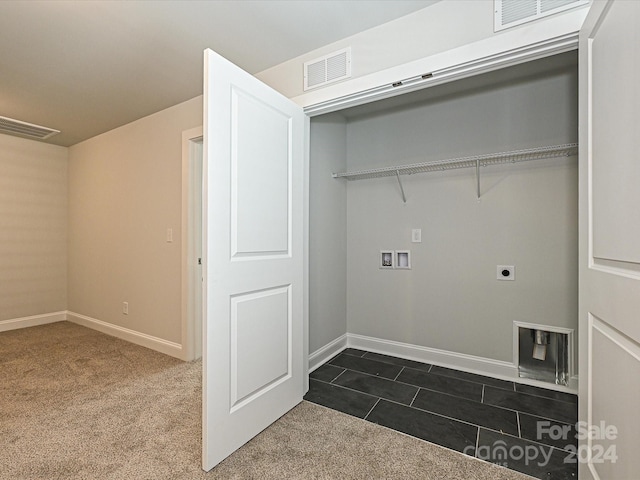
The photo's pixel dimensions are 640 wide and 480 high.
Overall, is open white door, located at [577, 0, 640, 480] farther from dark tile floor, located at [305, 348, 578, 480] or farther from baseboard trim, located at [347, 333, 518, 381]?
baseboard trim, located at [347, 333, 518, 381]

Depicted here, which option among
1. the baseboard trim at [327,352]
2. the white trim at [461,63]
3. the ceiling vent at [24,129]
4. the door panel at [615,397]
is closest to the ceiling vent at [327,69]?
the white trim at [461,63]

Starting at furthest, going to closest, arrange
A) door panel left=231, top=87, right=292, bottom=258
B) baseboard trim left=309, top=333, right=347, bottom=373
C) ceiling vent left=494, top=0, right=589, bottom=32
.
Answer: baseboard trim left=309, top=333, right=347, bottom=373
door panel left=231, top=87, right=292, bottom=258
ceiling vent left=494, top=0, right=589, bottom=32

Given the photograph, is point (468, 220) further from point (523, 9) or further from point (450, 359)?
point (523, 9)

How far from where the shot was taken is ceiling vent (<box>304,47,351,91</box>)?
200 cm

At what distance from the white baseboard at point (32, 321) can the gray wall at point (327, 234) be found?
3.73 meters

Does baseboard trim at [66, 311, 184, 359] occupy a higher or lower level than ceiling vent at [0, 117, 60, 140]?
lower

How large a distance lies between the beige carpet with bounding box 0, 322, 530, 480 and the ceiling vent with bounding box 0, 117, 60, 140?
2.47 m

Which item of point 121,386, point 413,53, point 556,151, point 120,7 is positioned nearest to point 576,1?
point 413,53

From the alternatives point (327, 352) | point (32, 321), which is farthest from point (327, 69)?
point (32, 321)

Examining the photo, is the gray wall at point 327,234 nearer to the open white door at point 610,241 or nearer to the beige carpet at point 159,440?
the beige carpet at point 159,440

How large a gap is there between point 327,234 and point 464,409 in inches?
66.5

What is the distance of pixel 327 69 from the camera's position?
2.07 meters

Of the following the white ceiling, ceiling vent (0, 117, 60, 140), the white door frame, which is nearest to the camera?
the white ceiling

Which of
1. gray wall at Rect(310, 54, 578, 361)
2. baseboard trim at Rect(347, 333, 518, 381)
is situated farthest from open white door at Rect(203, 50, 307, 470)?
baseboard trim at Rect(347, 333, 518, 381)
